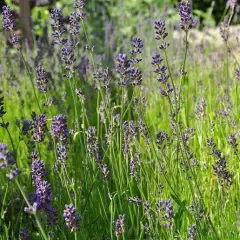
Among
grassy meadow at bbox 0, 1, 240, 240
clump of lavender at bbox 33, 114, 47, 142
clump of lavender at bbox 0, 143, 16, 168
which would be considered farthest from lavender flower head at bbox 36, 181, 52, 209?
clump of lavender at bbox 33, 114, 47, 142

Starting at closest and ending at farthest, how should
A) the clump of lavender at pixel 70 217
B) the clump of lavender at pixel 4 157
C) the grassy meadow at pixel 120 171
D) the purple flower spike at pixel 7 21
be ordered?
the clump of lavender at pixel 4 157 < the clump of lavender at pixel 70 217 < the grassy meadow at pixel 120 171 < the purple flower spike at pixel 7 21

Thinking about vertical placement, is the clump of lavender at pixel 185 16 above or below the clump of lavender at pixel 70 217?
above

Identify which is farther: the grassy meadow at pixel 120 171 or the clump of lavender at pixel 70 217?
the grassy meadow at pixel 120 171

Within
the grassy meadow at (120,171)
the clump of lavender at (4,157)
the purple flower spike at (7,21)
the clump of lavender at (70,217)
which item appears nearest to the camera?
the clump of lavender at (4,157)

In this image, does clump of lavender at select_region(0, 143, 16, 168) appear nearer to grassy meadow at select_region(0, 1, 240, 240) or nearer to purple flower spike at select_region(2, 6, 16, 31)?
grassy meadow at select_region(0, 1, 240, 240)

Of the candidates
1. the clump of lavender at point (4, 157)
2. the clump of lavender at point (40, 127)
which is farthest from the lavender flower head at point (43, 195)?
the clump of lavender at point (40, 127)

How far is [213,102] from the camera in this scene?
4500 millimetres

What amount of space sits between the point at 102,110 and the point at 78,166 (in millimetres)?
535

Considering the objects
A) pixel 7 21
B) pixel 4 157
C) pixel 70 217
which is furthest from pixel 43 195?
pixel 7 21

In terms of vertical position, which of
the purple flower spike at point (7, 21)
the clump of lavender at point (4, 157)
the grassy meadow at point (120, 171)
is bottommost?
→ the grassy meadow at point (120, 171)

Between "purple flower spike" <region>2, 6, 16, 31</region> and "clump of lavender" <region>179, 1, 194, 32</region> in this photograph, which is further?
"purple flower spike" <region>2, 6, 16, 31</region>

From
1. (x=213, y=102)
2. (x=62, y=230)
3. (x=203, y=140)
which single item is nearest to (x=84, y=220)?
(x=62, y=230)

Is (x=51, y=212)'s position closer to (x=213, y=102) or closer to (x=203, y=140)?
(x=203, y=140)

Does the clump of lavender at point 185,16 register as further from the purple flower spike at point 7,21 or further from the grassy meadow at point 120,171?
the purple flower spike at point 7,21
